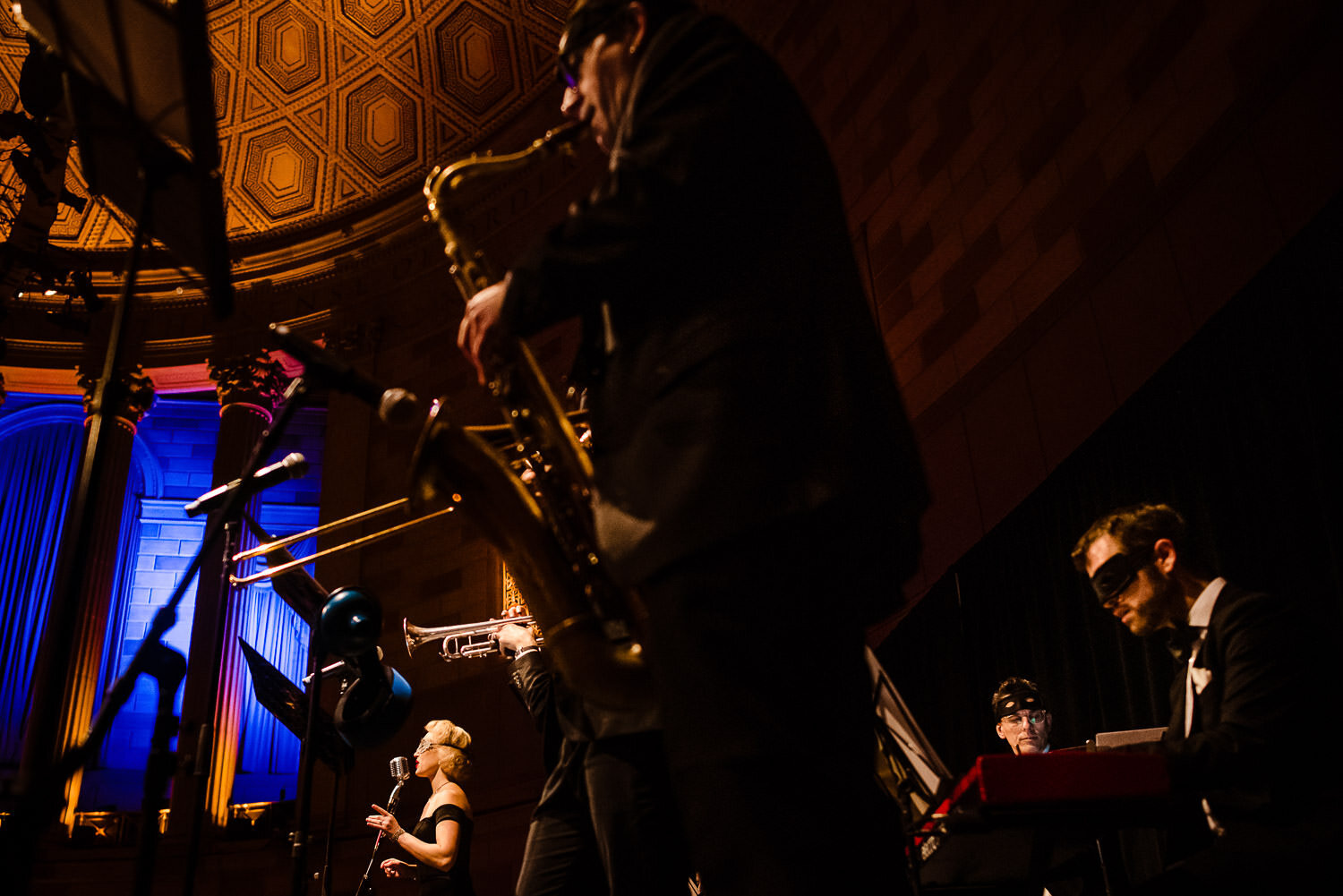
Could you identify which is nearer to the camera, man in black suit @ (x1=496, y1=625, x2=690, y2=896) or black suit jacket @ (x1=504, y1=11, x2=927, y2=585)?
black suit jacket @ (x1=504, y1=11, x2=927, y2=585)

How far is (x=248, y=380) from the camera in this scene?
11.3 metres

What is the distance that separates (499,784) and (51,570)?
6.39 m

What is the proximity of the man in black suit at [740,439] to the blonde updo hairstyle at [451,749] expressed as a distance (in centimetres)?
458

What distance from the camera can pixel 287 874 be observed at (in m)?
9.02

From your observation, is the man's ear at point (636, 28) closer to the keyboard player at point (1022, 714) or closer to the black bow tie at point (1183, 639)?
the black bow tie at point (1183, 639)

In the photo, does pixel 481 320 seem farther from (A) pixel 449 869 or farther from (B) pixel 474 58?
(B) pixel 474 58

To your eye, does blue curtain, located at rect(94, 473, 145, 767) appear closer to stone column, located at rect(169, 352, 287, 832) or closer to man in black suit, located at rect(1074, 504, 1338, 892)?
stone column, located at rect(169, 352, 287, 832)

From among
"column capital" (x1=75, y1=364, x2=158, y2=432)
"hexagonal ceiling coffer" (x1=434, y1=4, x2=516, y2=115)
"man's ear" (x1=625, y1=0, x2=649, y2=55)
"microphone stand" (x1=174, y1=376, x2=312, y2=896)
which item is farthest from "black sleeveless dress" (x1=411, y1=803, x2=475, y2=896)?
"hexagonal ceiling coffer" (x1=434, y1=4, x2=516, y2=115)

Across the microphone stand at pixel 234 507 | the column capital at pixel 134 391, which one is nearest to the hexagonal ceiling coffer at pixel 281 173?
the column capital at pixel 134 391

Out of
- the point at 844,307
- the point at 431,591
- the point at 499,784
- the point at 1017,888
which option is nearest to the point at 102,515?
the point at 431,591

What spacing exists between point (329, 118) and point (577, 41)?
39.2 feet

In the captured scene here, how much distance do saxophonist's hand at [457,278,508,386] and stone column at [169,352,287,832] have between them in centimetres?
812

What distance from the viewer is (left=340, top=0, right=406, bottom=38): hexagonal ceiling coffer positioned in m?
12.0

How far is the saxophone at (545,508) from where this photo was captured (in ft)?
5.52
